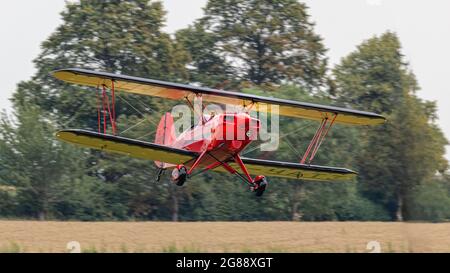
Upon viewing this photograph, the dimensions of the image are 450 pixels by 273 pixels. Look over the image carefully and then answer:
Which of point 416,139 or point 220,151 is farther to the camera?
point 416,139

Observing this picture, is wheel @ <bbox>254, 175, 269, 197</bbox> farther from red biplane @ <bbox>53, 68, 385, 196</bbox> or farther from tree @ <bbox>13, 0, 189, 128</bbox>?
tree @ <bbox>13, 0, 189, 128</bbox>

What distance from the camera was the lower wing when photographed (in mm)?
20203

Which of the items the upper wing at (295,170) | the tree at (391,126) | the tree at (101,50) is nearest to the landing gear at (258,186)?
the upper wing at (295,170)

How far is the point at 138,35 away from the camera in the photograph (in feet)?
170

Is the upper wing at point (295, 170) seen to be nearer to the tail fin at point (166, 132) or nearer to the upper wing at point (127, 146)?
the tail fin at point (166, 132)

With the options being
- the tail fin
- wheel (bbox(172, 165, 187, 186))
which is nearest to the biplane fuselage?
wheel (bbox(172, 165, 187, 186))

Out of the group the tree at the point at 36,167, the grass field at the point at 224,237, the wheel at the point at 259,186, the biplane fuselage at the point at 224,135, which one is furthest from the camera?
the tree at the point at 36,167

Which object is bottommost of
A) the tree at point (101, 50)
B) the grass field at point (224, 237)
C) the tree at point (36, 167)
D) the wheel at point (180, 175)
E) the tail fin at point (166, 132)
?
the grass field at point (224, 237)

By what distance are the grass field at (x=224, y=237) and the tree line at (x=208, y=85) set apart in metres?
2.85

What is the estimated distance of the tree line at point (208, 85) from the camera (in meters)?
41.2

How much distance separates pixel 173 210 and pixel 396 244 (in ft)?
69.6

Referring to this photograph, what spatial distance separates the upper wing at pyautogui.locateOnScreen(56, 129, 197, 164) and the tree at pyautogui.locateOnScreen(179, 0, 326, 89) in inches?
1304
